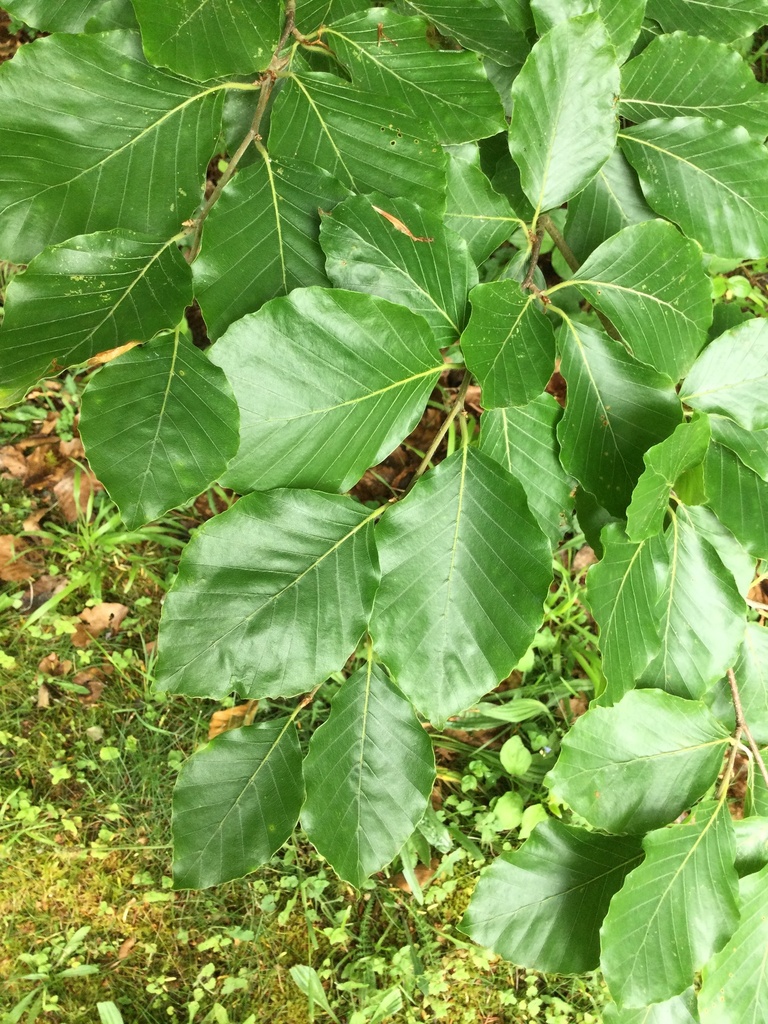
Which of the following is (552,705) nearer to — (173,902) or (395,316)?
(173,902)

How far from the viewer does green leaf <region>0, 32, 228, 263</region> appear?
2.96ft

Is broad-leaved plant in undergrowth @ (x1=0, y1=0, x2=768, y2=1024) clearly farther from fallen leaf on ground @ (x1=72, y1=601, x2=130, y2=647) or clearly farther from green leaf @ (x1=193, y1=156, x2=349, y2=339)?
Result: fallen leaf on ground @ (x1=72, y1=601, x2=130, y2=647)

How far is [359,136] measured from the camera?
3.32ft

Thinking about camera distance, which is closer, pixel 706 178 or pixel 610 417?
pixel 610 417

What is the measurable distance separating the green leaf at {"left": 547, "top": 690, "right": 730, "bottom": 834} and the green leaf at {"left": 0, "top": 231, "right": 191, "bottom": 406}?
0.88m

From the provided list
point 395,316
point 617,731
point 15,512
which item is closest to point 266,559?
point 395,316

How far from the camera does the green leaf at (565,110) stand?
100 cm

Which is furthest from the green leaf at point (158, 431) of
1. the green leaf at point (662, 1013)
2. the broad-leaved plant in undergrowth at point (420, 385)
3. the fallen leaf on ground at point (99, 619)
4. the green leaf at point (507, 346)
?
the fallen leaf on ground at point (99, 619)

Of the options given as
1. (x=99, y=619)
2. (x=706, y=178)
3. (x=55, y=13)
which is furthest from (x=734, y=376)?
(x=99, y=619)

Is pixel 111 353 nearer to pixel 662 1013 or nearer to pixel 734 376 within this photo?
pixel 734 376

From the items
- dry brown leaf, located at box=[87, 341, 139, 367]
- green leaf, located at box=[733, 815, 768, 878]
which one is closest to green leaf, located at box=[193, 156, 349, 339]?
dry brown leaf, located at box=[87, 341, 139, 367]

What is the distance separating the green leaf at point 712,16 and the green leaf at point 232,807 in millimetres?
1330

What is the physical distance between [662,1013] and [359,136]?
1.45 m

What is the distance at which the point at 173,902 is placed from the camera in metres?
1.97
